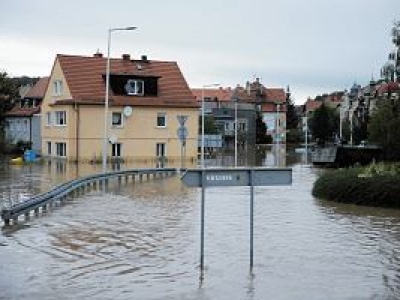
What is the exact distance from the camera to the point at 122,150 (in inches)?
2419

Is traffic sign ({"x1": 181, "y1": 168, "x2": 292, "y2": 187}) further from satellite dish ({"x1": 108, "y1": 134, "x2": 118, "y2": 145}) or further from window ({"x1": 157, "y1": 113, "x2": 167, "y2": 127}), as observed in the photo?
window ({"x1": 157, "y1": 113, "x2": 167, "y2": 127})

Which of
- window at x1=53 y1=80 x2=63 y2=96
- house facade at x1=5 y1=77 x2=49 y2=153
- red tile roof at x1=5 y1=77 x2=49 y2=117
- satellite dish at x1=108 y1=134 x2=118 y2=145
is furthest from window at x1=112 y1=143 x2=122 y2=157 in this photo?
red tile roof at x1=5 y1=77 x2=49 y2=117

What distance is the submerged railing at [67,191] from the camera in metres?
19.5

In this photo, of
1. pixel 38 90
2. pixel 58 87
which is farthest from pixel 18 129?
pixel 58 87

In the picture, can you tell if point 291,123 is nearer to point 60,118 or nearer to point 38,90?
point 38,90

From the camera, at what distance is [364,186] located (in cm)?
2533

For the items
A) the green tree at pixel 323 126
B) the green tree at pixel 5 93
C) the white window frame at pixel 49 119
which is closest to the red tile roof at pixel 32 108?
the green tree at pixel 5 93

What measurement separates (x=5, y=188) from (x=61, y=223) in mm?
12492

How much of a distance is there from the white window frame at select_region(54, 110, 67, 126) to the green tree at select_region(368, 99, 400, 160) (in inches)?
1017

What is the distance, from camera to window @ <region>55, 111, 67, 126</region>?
61500 millimetres

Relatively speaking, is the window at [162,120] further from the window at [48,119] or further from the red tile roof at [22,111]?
the red tile roof at [22,111]

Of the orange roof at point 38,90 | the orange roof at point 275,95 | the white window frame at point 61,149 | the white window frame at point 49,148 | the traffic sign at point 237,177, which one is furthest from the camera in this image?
the orange roof at point 275,95

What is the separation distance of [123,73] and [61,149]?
8228mm

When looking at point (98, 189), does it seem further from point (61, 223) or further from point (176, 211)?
point (61, 223)
